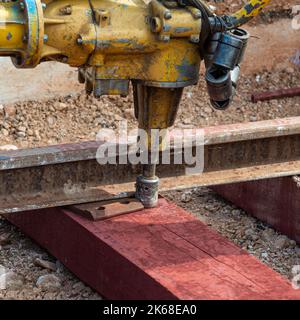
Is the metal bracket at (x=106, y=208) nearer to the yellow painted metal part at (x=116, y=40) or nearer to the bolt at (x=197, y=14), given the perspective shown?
the yellow painted metal part at (x=116, y=40)

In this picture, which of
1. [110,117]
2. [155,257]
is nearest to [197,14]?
[155,257]

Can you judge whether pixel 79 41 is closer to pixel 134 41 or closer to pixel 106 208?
pixel 134 41

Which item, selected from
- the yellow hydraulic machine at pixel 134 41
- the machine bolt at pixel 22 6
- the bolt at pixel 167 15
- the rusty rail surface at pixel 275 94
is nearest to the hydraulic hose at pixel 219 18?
the yellow hydraulic machine at pixel 134 41

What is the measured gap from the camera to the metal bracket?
5.23m

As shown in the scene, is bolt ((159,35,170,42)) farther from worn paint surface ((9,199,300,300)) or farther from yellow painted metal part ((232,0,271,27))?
worn paint surface ((9,199,300,300))

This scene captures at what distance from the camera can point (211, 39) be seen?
4.80 meters

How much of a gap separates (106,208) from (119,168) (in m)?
0.40

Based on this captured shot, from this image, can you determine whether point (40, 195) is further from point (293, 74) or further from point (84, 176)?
point (293, 74)

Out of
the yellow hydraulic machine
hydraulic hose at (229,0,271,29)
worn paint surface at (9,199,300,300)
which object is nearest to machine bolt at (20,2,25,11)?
the yellow hydraulic machine

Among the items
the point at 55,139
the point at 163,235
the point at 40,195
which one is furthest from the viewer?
the point at 55,139

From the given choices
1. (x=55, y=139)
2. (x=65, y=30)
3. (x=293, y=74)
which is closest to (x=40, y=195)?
(x=65, y=30)

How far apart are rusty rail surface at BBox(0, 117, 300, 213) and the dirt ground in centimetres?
32

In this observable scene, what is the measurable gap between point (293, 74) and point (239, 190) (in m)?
2.20

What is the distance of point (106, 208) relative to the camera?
5.29m
